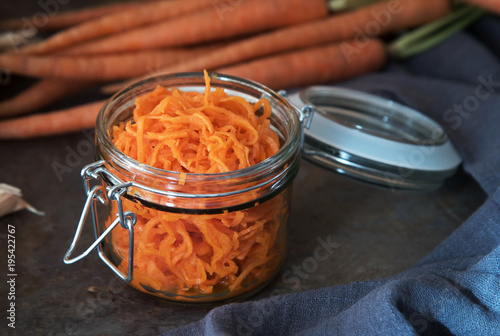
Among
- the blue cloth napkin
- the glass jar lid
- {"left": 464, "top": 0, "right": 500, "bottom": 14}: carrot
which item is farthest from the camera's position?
{"left": 464, "top": 0, "right": 500, "bottom": 14}: carrot

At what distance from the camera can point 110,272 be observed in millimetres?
1119

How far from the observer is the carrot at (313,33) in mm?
1666

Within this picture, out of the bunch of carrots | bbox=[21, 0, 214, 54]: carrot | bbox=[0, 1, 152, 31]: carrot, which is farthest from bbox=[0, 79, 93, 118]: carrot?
bbox=[0, 1, 152, 31]: carrot

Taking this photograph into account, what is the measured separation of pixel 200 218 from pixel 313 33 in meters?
1.00

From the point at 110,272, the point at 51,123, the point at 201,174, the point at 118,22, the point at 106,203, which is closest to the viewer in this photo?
the point at 201,174

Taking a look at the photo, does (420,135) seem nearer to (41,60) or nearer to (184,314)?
(184,314)

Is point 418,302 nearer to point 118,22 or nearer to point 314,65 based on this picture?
point 314,65

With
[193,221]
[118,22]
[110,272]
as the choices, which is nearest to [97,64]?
[118,22]

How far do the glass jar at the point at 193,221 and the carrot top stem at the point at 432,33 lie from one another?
0.87 metres

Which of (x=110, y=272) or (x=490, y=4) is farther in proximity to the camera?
(x=490, y=4)

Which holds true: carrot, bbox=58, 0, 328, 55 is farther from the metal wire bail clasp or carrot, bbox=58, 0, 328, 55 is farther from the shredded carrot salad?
the metal wire bail clasp

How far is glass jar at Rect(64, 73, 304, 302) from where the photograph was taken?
913 mm

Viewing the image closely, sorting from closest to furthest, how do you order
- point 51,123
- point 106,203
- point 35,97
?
point 106,203
point 51,123
point 35,97

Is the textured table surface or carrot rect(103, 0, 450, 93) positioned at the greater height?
carrot rect(103, 0, 450, 93)
